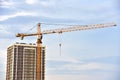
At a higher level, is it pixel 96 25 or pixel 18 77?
pixel 96 25

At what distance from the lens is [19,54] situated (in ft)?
498

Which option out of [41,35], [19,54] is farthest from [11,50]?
[41,35]

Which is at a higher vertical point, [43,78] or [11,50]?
[11,50]

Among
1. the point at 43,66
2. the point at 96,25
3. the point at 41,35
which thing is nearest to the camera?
the point at 96,25

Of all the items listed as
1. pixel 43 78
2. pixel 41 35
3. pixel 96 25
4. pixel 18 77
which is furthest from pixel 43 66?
pixel 96 25

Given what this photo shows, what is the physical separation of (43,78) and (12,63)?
17538 mm

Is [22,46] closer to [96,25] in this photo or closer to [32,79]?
[32,79]

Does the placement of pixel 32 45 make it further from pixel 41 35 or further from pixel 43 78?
pixel 41 35

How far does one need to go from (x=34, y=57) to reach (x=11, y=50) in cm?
1276

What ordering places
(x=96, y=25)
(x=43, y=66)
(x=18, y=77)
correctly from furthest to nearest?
1. (x=43, y=66)
2. (x=18, y=77)
3. (x=96, y=25)

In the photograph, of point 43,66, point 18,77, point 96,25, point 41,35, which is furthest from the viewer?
point 43,66

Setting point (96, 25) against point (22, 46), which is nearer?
point (96, 25)

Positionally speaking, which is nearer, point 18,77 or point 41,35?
point 41,35

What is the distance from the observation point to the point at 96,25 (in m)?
78.8
